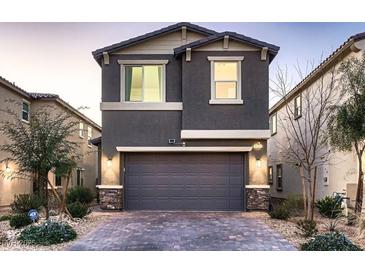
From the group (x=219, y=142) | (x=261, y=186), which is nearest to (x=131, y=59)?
(x=219, y=142)

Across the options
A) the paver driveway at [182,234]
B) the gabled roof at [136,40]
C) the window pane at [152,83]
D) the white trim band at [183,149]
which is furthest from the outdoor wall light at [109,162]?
the gabled roof at [136,40]

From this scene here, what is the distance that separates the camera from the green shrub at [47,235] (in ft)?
31.7

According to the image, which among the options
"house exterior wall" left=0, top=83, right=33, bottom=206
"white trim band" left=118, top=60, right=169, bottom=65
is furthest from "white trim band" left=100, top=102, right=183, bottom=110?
"house exterior wall" left=0, top=83, right=33, bottom=206

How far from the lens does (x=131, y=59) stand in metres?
15.9

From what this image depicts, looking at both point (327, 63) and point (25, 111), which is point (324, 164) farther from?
point (25, 111)

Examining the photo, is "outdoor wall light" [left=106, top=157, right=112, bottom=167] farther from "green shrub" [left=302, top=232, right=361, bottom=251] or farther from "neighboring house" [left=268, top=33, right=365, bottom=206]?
"green shrub" [left=302, top=232, right=361, bottom=251]

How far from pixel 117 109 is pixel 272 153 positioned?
1219cm

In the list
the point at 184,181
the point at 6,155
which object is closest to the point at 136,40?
the point at 184,181

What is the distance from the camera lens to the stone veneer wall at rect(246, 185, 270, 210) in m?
15.3

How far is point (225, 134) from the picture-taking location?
15.3m

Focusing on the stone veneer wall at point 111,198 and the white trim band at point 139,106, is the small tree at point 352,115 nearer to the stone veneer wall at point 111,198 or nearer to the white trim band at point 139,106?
the white trim band at point 139,106

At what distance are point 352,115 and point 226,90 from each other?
5353mm
